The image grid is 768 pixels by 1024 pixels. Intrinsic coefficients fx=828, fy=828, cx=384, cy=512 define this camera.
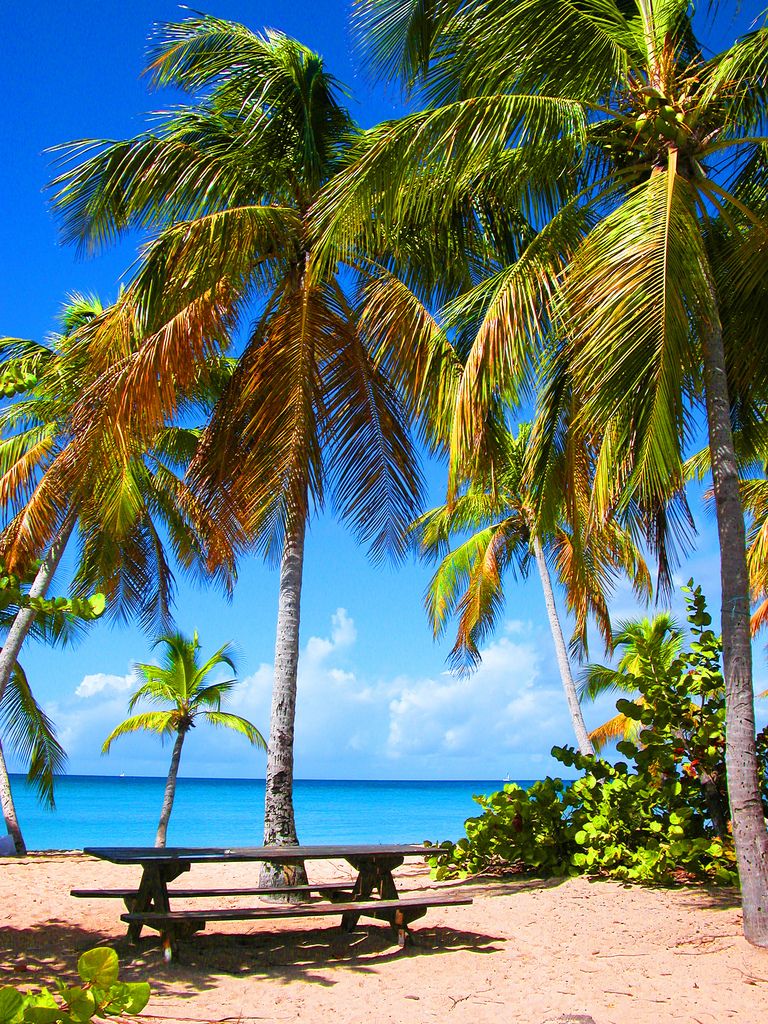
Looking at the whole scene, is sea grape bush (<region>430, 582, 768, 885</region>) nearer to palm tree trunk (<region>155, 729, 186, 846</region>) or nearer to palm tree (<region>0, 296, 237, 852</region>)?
palm tree (<region>0, 296, 237, 852</region>)

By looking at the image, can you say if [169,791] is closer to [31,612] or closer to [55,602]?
[31,612]

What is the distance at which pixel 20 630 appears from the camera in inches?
477

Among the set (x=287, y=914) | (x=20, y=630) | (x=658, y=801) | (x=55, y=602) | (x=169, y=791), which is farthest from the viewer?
(x=169, y=791)

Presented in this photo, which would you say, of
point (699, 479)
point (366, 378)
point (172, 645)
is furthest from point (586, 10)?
point (172, 645)

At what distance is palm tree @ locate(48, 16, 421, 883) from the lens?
7.39 m

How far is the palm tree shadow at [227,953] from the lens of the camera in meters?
4.71

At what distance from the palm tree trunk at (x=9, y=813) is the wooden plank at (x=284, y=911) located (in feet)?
29.1

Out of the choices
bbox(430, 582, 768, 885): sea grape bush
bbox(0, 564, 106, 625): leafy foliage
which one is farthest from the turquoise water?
bbox(0, 564, 106, 625): leafy foliage

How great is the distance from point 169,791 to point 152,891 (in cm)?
1176

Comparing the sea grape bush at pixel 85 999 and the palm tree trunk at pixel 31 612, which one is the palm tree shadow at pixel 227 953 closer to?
the sea grape bush at pixel 85 999

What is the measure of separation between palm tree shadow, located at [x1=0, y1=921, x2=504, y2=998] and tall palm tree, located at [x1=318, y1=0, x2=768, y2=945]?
7.09 ft

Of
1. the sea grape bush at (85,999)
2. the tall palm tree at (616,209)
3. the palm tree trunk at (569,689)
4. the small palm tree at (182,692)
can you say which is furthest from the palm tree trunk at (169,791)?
the sea grape bush at (85,999)

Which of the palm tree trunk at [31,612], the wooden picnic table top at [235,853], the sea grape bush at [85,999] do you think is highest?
the palm tree trunk at [31,612]

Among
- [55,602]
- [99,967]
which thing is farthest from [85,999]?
[55,602]
